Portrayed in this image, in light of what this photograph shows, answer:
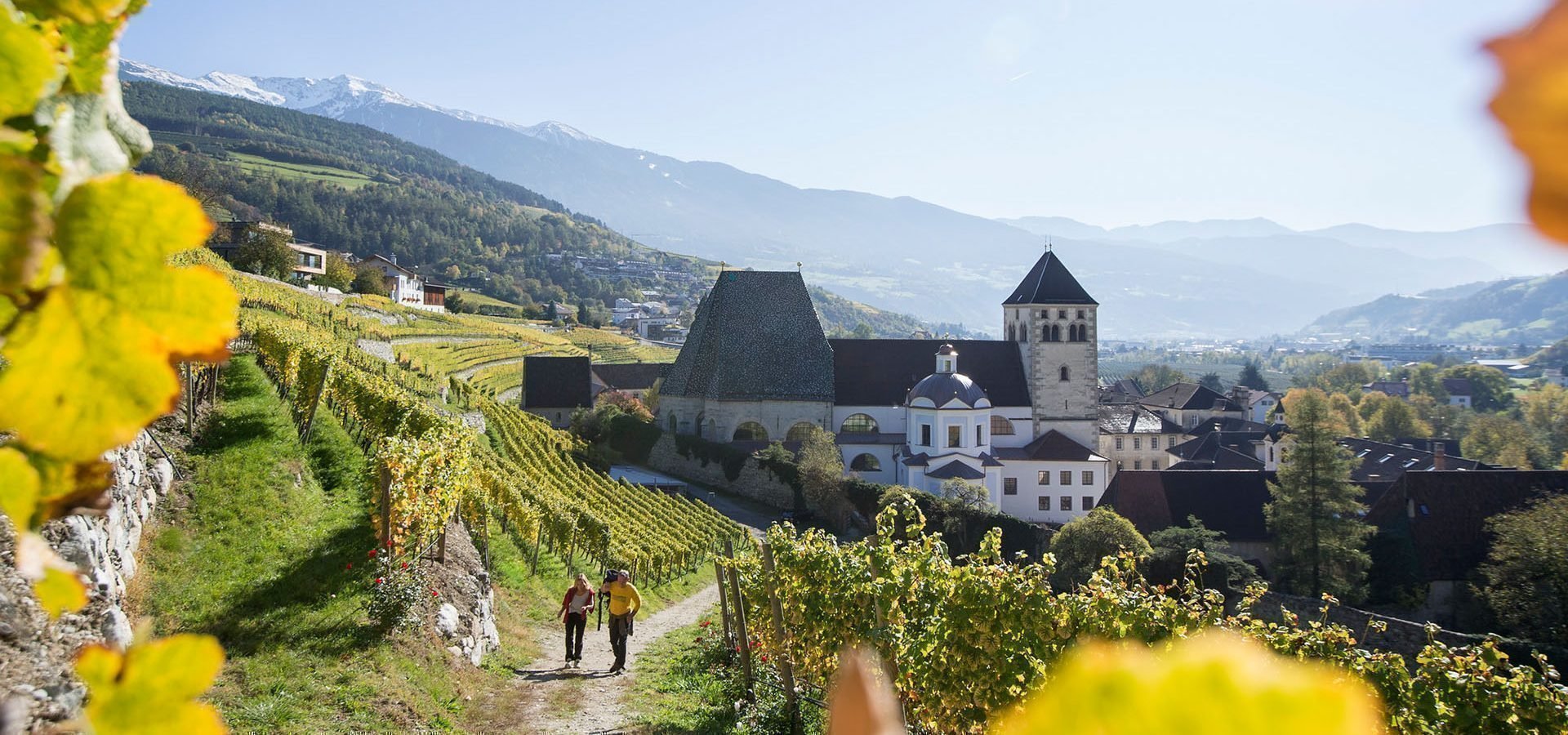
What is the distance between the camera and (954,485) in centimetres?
3309

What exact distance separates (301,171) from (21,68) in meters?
147

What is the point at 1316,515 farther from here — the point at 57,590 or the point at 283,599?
the point at 57,590

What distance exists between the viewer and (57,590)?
24.6 inches

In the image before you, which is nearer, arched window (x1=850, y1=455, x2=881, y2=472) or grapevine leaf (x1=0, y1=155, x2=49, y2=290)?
grapevine leaf (x1=0, y1=155, x2=49, y2=290)

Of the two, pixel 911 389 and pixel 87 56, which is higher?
pixel 87 56

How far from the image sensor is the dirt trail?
28.1 feet

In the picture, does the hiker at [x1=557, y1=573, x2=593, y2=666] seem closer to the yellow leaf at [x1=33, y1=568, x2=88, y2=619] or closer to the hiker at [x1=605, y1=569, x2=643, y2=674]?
the hiker at [x1=605, y1=569, x2=643, y2=674]

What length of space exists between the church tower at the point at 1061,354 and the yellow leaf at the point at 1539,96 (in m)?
41.2

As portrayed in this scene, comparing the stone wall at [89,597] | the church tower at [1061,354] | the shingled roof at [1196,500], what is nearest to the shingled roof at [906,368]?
the church tower at [1061,354]

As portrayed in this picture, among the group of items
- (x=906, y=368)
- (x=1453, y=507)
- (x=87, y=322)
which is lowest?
(x=1453, y=507)

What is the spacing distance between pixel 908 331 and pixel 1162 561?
164 m

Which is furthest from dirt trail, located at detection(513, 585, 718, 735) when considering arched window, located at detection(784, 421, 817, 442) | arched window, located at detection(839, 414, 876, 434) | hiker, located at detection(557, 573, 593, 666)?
arched window, located at detection(839, 414, 876, 434)

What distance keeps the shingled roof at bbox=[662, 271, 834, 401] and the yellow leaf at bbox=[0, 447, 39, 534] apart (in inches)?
1560

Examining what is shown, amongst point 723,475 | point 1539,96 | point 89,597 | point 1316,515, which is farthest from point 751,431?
point 1539,96
